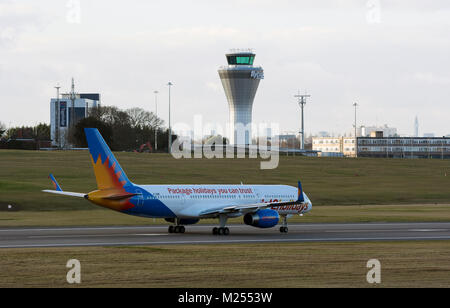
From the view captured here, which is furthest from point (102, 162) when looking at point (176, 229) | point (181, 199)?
point (176, 229)

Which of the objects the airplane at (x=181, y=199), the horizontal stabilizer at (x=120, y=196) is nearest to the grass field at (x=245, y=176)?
the airplane at (x=181, y=199)

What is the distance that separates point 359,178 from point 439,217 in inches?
2499

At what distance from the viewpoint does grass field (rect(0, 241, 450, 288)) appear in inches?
1005

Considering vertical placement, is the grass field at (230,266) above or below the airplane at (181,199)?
below

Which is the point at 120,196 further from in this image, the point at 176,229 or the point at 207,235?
the point at 207,235

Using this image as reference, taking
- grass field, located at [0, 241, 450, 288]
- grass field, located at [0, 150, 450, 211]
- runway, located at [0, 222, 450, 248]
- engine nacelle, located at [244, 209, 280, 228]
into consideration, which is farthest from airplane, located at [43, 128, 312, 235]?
grass field, located at [0, 150, 450, 211]

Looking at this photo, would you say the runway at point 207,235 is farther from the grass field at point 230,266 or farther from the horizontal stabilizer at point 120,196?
the grass field at point 230,266

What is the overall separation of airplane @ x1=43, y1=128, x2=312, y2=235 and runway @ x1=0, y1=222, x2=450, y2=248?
117cm

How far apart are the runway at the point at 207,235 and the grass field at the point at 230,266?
451cm

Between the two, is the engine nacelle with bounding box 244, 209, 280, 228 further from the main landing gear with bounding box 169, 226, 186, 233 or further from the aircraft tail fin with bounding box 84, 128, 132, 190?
the aircraft tail fin with bounding box 84, 128, 132, 190

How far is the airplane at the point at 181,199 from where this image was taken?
45750 mm
